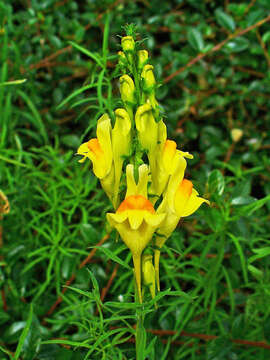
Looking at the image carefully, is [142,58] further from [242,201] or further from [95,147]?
[242,201]

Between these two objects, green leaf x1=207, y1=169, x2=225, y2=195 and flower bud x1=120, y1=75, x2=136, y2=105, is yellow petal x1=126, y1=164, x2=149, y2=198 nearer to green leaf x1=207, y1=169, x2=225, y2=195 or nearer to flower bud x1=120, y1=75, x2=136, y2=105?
flower bud x1=120, y1=75, x2=136, y2=105

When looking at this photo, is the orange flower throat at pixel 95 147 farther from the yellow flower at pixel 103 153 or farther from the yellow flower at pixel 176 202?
the yellow flower at pixel 176 202

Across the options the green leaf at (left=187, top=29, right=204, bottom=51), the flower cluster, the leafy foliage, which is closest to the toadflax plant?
the flower cluster

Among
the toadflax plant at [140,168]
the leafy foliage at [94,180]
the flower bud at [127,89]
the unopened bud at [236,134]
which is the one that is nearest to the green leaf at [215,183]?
the leafy foliage at [94,180]

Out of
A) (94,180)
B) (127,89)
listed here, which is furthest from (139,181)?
(94,180)

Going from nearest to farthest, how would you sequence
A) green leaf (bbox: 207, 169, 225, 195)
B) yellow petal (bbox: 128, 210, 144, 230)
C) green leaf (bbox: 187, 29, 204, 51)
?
yellow petal (bbox: 128, 210, 144, 230) → green leaf (bbox: 207, 169, 225, 195) → green leaf (bbox: 187, 29, 204, 51)

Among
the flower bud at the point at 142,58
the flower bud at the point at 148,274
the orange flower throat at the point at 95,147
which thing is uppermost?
the flower bud at the point at 142,58
